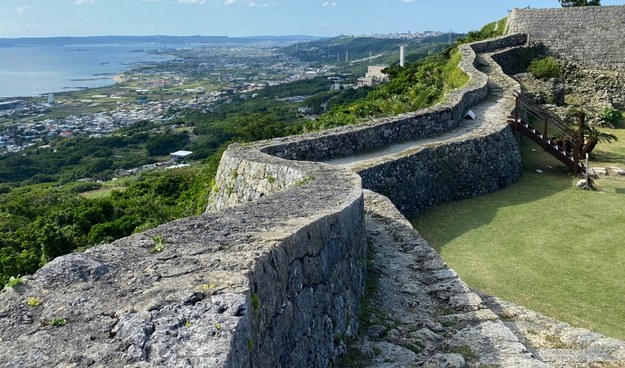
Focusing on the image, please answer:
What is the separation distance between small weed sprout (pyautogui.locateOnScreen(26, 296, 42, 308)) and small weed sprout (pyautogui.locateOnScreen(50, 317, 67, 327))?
22 centimetres

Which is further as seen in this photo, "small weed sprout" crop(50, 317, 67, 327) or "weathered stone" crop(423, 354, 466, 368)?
"weathered stone" crop(423, 354, 466, 368)

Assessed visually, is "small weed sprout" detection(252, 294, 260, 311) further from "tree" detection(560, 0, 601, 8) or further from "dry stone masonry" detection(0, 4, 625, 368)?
"tree" detection(560, 0, 601, 8)

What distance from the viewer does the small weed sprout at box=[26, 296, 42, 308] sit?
3.27 meters

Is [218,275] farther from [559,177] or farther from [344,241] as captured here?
[559,177]

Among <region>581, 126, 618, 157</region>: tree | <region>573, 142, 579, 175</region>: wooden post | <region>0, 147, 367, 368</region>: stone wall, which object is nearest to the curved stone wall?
<region>0, 147, 367, 368</region>: stone wall

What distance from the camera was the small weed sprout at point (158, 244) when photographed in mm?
4078

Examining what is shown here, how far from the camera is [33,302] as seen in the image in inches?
129

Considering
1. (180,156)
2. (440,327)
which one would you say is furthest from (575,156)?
(180,156)

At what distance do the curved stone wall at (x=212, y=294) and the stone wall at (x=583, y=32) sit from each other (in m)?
22.3

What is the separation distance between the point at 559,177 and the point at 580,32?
1365cm

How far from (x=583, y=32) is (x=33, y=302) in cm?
2673

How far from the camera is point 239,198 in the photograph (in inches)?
347

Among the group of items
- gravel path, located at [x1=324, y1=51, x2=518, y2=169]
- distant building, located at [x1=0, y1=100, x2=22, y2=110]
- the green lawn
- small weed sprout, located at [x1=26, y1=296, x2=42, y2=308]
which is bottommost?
distant building, located at [x1=0, y1=100, x2=22, y2=110]

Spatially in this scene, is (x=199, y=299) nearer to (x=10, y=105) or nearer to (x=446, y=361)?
(x=446, y=361)
